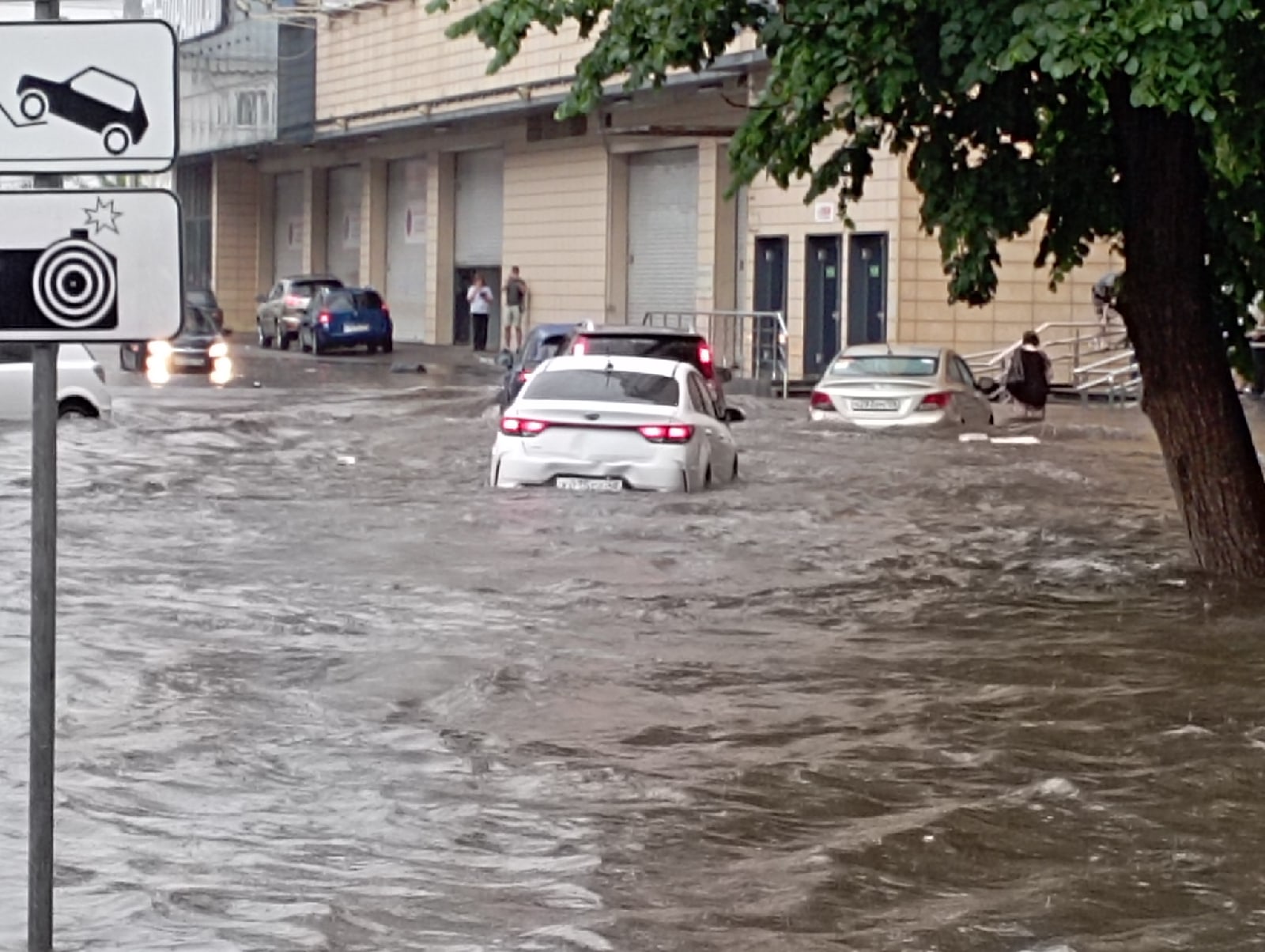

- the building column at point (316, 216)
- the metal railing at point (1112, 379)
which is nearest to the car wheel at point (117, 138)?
the metal railing at point (1112, 379)

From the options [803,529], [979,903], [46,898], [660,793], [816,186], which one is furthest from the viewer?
[803,529]

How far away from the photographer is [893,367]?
95.7 feet

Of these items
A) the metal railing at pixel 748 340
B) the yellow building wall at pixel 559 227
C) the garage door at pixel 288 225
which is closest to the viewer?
the metal railing at pixel 748 340

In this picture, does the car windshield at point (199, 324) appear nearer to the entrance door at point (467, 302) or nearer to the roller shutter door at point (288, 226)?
the entrance door at point (467, 302)

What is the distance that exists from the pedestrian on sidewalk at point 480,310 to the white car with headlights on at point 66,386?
79.3 feet

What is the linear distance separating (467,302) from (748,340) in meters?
15.6

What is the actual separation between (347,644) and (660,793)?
4072 millimetres

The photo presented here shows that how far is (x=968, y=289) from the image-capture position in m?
15.4

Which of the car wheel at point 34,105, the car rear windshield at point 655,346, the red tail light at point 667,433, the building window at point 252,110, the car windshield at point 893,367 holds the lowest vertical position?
the red tail light at point 667,433

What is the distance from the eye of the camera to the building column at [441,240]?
5606cm

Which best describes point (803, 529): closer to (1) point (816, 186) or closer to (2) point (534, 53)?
(1) point (816, 186)

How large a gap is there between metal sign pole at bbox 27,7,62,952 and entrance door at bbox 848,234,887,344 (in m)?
33.1

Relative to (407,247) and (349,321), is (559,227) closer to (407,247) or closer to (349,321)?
(349,321)

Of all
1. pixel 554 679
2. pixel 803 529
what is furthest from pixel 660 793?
pixel 803 529
